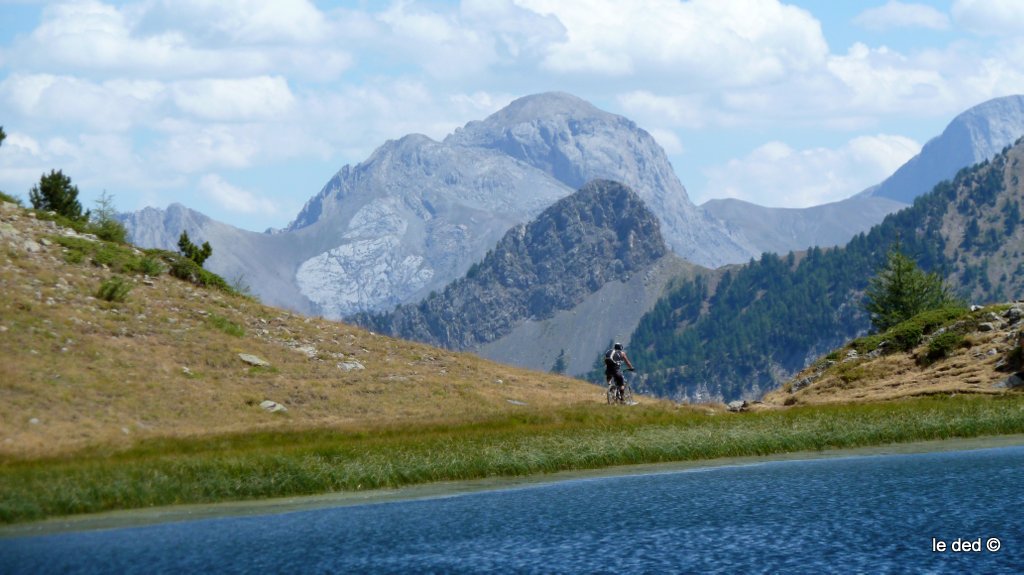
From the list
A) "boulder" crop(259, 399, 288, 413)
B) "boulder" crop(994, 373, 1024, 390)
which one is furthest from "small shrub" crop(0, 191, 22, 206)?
"boulder" crop(994, 373, 1024, 390)

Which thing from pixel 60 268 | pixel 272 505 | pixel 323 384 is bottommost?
pixel 272 505

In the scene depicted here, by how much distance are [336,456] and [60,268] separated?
3674 cm

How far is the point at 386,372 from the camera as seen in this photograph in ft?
235

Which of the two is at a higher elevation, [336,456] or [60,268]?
[60,268]

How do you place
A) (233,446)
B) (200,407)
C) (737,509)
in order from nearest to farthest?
1. (737,509)
2. (233,446)
3. (200,407)

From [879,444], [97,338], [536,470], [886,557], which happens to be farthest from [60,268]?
[886,557]

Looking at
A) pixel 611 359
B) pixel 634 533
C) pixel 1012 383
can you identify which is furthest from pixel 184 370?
pixel 1012 383

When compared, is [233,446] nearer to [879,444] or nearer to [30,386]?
[30,386]

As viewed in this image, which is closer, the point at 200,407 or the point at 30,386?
the point at 30,386

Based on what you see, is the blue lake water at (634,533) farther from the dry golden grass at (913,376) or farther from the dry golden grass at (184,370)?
the dry golden grass at (913,376)

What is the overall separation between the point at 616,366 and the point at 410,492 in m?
20.2

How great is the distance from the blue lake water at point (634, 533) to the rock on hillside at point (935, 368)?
20.3m

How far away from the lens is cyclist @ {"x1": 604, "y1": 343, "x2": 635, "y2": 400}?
5747cm

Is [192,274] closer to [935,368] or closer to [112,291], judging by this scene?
[112,291]
